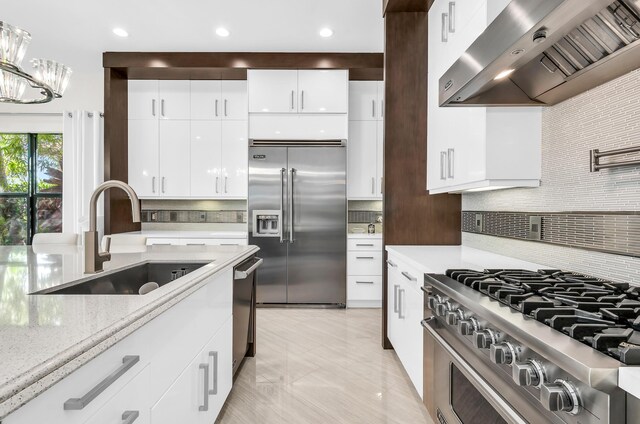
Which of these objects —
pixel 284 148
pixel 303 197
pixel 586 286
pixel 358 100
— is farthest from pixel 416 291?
pixel 358 100

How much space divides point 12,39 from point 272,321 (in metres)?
2.83

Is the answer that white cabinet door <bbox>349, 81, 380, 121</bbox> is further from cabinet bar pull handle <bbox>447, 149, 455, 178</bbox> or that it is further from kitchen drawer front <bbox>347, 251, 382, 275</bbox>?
cabinet bar pull handle <bbox>447, 149, 455, 178</bbox>

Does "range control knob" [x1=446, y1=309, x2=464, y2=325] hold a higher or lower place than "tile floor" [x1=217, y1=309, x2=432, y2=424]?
higher

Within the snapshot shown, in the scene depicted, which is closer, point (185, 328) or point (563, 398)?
point (563, 398)

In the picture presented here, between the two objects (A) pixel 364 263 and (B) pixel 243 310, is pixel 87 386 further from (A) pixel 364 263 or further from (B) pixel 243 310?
(A) pixel 364 263

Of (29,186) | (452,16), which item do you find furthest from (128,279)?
(29,186)

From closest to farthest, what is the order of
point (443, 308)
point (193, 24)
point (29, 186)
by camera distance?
point (443, 308), point (193, 24), point (29, 186)

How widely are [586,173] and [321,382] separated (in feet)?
6.10

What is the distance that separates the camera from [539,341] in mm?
853

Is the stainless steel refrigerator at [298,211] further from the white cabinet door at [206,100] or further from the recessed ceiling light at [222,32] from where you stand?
the recessed ceiling light at [222,32]

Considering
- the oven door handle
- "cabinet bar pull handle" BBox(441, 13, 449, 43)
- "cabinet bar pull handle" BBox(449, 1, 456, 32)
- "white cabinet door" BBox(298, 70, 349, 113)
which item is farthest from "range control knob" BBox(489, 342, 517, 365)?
"white cabinet door" BBox(298, 70, 349, 113)

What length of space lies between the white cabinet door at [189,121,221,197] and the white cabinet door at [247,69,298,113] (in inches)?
22.6

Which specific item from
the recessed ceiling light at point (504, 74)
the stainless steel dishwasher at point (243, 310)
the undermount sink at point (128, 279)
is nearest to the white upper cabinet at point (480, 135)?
the recessed ceiling light at point (504, 74)

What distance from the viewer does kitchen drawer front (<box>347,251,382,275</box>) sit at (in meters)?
4.21
